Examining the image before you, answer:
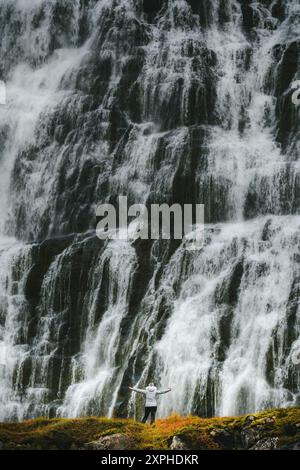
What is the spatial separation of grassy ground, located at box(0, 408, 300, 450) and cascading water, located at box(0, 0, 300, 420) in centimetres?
599

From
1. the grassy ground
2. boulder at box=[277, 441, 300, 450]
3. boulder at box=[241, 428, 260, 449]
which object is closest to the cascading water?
the grassy ground

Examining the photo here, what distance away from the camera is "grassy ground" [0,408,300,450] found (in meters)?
19.0

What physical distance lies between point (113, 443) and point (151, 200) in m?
16.9

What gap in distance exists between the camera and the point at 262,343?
88.6 feet

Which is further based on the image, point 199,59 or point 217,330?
point 199,59

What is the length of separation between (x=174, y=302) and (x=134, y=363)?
9.40ft

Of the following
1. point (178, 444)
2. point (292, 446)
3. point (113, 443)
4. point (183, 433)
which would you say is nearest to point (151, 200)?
point (183, 433)

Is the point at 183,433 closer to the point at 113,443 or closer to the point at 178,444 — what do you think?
the point at 178,444

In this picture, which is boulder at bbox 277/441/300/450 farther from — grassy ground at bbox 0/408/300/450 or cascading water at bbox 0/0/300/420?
cascading water at bbox 0/0/300/420

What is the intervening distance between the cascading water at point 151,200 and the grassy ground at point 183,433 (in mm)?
5986

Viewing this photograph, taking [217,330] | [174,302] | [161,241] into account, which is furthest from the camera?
[161,241]

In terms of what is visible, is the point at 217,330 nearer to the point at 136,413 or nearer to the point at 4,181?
the point at 136,413

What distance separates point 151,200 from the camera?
115ft
